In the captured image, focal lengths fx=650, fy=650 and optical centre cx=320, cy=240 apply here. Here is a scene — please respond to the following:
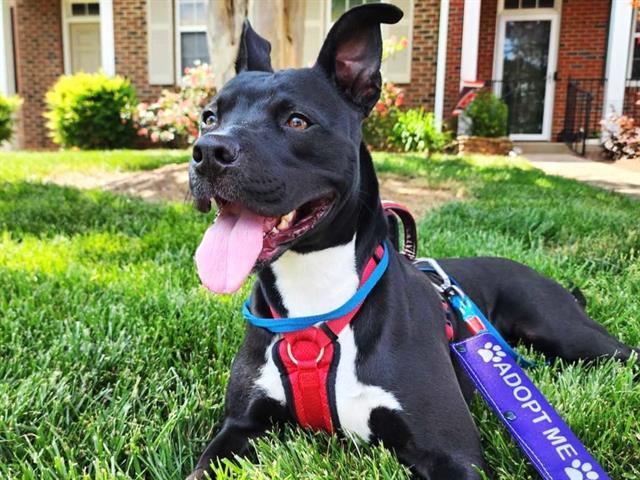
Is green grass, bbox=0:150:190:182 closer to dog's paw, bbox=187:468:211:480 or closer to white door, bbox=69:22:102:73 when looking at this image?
dog's paw, bbox=187:468:211:480

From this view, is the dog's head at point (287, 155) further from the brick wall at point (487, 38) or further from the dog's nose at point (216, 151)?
the brick wall at point (487, 38)

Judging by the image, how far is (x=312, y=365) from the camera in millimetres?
1903

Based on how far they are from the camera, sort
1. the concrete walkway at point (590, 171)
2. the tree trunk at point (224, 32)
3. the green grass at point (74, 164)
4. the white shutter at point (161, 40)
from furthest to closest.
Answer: the white shutter at point (161, 40), the concrete walkway at point (590, 171), the green grass at point (74, 164), the tree trunk at point (224, 32)

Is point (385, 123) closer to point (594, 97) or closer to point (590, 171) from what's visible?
point (590, 171)

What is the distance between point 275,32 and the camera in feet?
19.6

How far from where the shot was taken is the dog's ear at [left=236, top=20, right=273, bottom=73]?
2328 millimetres

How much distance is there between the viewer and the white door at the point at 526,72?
A: 1447cm

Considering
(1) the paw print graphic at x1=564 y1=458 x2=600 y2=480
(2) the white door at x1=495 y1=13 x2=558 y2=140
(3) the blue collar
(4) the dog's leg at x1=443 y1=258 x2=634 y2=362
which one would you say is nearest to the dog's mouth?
(3) the blue collar

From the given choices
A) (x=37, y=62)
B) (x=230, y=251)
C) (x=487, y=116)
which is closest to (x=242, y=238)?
(x=230, y=251)

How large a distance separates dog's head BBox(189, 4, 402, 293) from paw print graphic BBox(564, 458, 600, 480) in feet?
2.87

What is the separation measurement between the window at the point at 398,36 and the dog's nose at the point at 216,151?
38.9 feet

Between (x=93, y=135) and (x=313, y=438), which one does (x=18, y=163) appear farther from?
(x=313, y=438)

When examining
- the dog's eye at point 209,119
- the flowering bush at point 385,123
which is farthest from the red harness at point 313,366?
the flowering bush at point 385,123

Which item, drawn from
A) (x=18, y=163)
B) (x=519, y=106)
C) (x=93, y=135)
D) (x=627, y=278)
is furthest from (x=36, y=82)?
(x=627, y=278)
